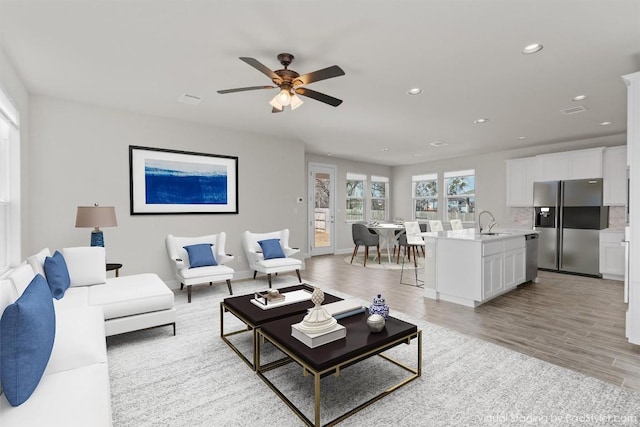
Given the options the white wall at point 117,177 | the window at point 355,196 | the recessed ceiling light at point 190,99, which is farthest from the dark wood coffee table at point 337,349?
the window at point 355,196

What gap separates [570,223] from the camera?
5887 millimetres

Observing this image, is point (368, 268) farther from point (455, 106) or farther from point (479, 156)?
point (479, 156)

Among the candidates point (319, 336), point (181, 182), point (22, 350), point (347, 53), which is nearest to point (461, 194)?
point (347, 53)

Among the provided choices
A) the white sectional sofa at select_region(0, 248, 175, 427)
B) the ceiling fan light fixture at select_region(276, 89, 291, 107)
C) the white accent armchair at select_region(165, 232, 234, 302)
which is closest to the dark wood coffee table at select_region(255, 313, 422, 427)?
the white sectional sofa at select_region(0, 248, 175, 427)

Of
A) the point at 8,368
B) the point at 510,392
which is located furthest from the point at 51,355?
the point at 510,392

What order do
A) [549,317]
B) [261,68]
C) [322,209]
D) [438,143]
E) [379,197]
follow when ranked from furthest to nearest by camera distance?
[379,197] < [322,209] < [438,143] < [549,317] < [261,68]

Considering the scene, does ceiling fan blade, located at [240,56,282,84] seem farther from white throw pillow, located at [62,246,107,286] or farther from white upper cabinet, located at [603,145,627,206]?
white upper cabinet, located at [603,145,627,206]

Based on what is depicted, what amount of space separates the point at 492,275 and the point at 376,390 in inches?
103

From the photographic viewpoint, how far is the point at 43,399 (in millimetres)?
1364

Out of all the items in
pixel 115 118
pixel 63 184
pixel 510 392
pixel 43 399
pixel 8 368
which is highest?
pixel 115 118

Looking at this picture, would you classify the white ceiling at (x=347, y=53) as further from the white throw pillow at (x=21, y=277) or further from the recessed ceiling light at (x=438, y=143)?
the white throw pillow at (x=21, y=277)

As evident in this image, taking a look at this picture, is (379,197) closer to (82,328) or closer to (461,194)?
(461,194)

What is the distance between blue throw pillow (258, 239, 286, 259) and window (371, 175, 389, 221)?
4.87 metres

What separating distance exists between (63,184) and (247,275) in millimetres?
2859
